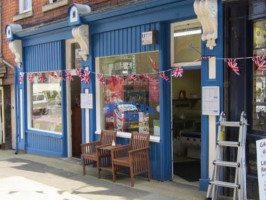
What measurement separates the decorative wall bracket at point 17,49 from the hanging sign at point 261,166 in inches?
327

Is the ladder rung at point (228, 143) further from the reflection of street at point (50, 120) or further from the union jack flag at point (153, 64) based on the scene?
the reflection of street at point (50, 120)

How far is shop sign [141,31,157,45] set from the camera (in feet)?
23.0

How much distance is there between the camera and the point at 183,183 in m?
6.97

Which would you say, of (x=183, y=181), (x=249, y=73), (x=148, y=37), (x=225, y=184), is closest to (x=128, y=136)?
(x=183, y=181)

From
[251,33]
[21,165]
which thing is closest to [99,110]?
[21,165]

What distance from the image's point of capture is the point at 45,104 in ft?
34.8

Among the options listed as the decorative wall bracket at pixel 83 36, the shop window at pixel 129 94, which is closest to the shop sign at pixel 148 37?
the shop window at pixel 129 94

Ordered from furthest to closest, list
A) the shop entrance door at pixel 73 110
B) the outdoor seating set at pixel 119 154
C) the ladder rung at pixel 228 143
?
1. the shop entrance door at pixel 73 110
2. the outdoor seating set at pixel 119 154
3. the ladder rung at pixel 228 143

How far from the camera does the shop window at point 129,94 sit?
7391mm

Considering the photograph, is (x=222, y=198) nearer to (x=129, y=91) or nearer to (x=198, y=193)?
(x=198, y=193)

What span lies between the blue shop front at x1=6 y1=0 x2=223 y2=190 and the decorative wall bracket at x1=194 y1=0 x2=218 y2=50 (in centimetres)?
2

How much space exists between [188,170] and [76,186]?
8.17ft

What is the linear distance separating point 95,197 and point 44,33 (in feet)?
18.1

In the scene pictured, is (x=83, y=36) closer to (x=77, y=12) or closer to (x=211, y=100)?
(x=77, y=12)
